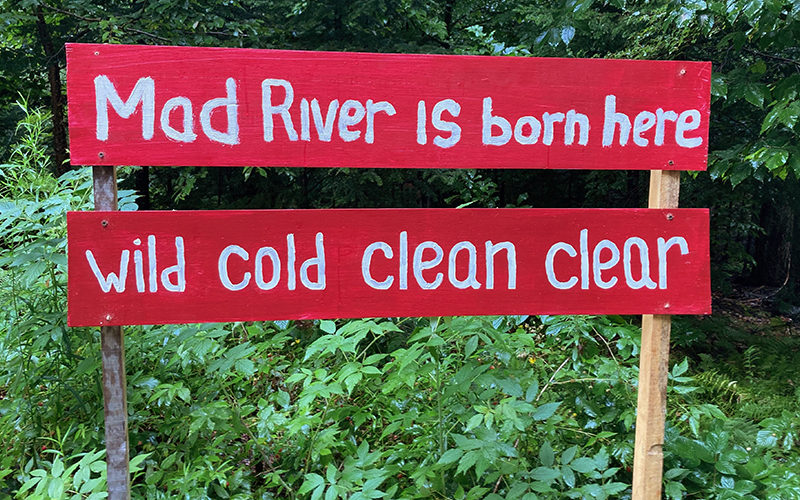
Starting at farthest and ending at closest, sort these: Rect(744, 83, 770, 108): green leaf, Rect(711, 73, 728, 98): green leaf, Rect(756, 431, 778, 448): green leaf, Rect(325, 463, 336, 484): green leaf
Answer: Rect(744, 83, 770, 108): green leaf → Rect(711, 73, 728, 98): green leaf → Rect(756, 431, 778, 448): green leaf → Rect(325, 463, 336, 484): green leaf

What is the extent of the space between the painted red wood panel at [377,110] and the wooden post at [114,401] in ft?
0.41

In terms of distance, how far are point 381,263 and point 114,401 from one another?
955 millimetres

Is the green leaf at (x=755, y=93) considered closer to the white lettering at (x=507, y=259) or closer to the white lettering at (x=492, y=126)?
the white lettering at (x=492, y=126)

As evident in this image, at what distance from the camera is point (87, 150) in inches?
57.8

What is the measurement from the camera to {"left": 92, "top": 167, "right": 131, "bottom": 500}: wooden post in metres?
1.54

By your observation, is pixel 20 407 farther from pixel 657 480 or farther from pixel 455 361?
pixel 657 480

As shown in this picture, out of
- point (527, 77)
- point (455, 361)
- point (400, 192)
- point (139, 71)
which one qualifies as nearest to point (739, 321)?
point (400, 192)

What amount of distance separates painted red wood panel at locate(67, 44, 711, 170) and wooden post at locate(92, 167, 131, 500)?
126 millimetres

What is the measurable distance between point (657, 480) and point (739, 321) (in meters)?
4.69

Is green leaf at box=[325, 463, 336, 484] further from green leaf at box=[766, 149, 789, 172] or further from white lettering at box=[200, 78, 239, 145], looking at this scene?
green leaf at box=[766, 149, 789, 172]

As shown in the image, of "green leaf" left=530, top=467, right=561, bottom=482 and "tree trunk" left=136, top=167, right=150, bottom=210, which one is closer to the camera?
"green leaf" left=530, top=467, right=561, bottom=482

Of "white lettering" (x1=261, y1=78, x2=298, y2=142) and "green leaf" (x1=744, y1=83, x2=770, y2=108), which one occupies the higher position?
"green leaf" (x1=744, y1=83, x2=770, y2=108)

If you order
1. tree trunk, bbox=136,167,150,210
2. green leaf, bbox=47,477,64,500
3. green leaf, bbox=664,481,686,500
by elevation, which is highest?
tree trunk, bbox=136,167,150,210

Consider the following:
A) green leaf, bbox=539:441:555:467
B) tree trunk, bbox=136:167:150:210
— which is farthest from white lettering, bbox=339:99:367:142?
tree trunk, bbox=136:167:150:210
